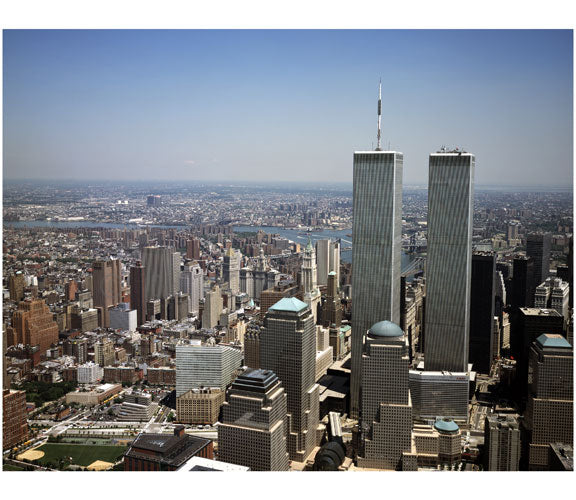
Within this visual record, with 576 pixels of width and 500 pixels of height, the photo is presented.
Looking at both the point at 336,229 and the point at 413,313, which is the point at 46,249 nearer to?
the point at 336,229

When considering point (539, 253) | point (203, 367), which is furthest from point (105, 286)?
point (539, 253)

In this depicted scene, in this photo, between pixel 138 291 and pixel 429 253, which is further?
pixel 138 291

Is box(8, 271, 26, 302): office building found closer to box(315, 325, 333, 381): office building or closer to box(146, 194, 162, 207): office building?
box(146, 194, 162, 207): office building

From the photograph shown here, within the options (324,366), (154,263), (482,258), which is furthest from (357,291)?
(154,263)

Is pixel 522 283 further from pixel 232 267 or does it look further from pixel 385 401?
pixel 232 267

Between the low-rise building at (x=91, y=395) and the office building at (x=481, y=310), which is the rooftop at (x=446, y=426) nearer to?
the office building at (x=481, y=310)

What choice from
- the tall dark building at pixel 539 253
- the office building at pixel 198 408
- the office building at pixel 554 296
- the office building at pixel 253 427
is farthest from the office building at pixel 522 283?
the office building at pixel 253 427

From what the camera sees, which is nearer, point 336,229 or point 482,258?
point 482,258
